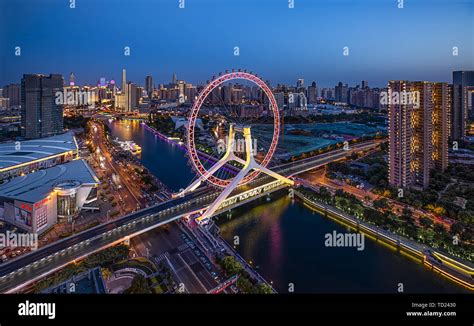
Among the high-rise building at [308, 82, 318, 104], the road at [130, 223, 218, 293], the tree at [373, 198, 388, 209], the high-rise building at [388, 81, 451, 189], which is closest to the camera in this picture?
the road at [130, 223, 218, 293]

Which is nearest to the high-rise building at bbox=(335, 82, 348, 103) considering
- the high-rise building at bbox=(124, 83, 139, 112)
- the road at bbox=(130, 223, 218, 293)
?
the high-rise building at bbox=(124, 83, 139, 112)

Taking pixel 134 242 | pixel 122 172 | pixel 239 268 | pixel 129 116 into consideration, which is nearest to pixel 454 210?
pixel 239 268

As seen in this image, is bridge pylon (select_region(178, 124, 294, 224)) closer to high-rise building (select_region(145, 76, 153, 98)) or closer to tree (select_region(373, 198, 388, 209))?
tree (select_region(373, 198, 388, 209))

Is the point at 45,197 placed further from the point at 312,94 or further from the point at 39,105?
the point at 312,94

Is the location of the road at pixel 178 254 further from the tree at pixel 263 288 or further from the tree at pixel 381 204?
the tree at pixel 381 204

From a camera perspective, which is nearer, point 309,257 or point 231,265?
point 231,265

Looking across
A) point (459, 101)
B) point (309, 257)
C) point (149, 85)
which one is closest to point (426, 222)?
point (309, 257)

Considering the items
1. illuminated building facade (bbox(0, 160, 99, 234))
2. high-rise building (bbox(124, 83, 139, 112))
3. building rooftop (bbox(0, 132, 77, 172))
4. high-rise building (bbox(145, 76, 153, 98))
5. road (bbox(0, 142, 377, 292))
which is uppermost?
high-rise building (bbox(145, 76, 153, 98))

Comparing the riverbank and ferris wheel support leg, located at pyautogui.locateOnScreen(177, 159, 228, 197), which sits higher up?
ferris wheel support leg, located at pyautogui.locateOnScreen(177, 159, 228, 197)
